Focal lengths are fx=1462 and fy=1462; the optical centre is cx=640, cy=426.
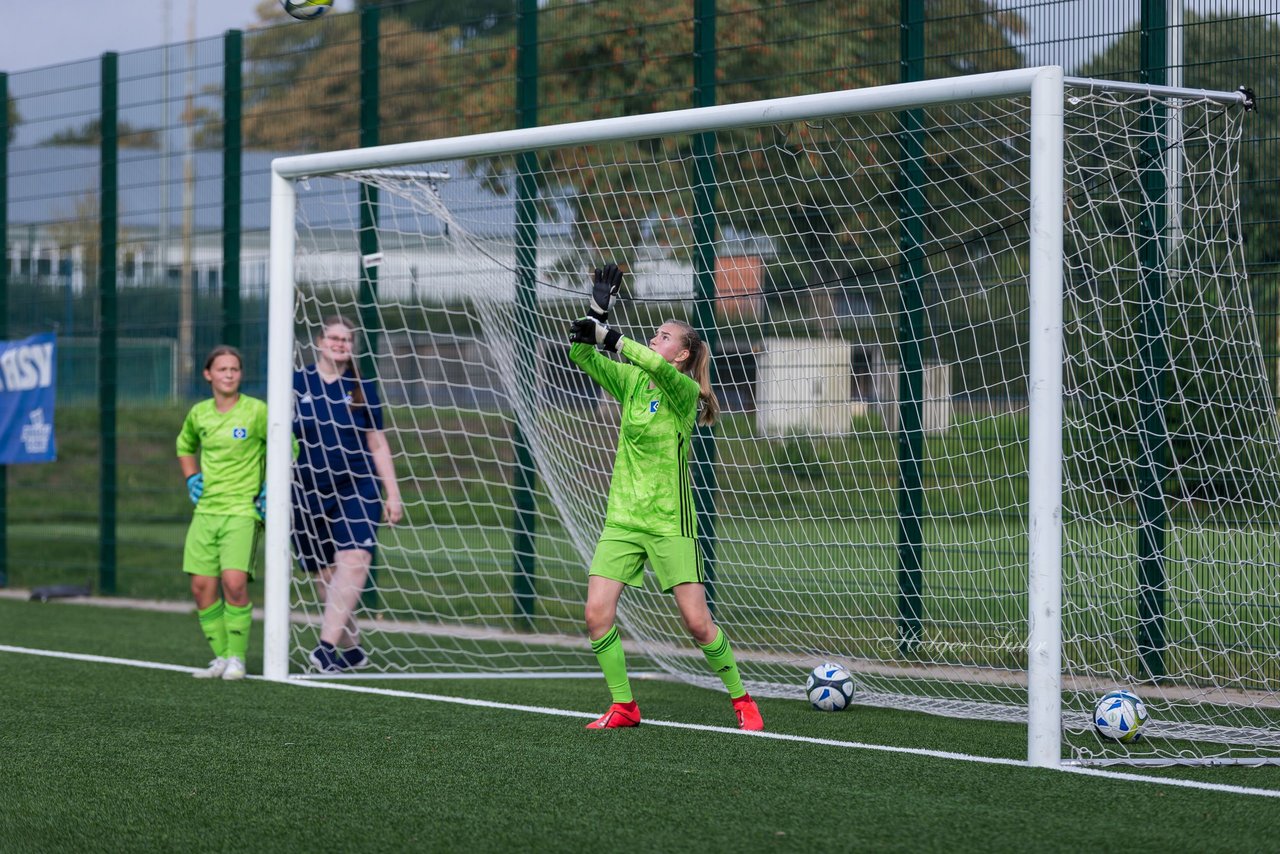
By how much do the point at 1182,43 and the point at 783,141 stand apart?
2164mm

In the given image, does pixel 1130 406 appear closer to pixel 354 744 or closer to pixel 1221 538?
pixel 1221 538

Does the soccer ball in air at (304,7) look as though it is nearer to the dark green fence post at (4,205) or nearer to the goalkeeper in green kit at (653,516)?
the goalkeeper in green kit at (653,516)

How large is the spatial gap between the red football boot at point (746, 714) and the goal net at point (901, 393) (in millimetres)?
942

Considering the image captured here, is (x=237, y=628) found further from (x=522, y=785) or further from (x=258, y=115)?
(x=258, y=115)

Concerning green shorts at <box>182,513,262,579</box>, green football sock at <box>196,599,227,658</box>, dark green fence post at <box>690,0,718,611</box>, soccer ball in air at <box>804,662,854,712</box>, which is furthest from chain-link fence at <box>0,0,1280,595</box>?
green football sock at <box>196,599,227,658</box>

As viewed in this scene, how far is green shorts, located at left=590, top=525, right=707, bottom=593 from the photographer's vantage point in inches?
237

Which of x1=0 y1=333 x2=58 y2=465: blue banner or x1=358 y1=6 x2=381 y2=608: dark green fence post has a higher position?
x1=358 y1=6 x2=381 y2=608: dark green fence post

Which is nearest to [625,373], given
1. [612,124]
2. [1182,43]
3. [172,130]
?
[612,124]

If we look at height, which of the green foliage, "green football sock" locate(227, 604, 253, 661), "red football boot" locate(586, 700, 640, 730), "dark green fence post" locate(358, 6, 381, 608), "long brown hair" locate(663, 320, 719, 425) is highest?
the green foliage

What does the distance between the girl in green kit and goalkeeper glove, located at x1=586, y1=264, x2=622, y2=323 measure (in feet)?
8.87

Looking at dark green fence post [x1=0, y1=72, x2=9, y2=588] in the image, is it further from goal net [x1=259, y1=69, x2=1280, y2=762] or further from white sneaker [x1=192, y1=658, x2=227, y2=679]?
white sneaker [x1=192, y1=658, x2=227, y2=679]

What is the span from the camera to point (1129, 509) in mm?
6965

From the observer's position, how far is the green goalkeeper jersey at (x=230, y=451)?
302 inches

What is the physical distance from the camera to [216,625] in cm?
764
